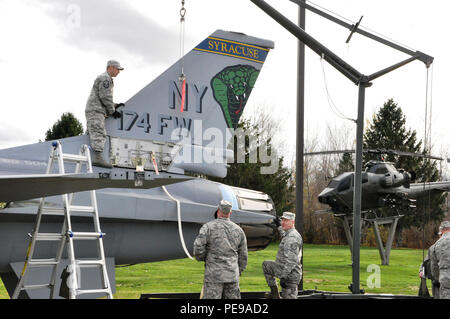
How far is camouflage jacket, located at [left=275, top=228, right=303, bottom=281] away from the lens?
6215mm

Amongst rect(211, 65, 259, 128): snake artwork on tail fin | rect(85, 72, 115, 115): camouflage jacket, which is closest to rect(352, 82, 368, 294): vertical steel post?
rect(211, 65, 259, 128): snake artwork on tail fin

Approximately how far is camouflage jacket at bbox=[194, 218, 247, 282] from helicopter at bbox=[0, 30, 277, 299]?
938 millimetres

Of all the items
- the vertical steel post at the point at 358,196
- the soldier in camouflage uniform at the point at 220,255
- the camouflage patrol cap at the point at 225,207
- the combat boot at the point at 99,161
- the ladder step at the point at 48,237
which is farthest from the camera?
the vertical steel post at the point at 358,196

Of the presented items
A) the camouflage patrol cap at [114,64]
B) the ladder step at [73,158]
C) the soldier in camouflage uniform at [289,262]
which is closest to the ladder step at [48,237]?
the ladder step at [73,158]

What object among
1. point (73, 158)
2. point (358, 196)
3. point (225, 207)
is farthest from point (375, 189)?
point (73, 158)

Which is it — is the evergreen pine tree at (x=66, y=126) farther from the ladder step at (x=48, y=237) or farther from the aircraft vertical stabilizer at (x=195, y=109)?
the ladder step at (x=48, y=237)

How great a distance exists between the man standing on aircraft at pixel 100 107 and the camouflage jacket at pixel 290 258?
2.67 meters

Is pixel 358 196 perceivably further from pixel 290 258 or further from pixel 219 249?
pixel 219 249

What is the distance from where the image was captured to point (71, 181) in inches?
146

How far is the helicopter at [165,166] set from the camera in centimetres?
591

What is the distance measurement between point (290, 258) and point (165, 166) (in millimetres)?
2284

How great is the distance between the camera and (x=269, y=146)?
1171 inches

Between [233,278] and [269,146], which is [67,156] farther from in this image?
[269,146]
